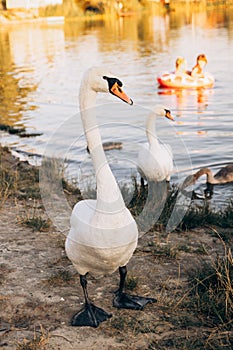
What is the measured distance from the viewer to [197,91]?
59.8 ft

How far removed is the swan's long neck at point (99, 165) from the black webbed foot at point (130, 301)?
0.85 metres

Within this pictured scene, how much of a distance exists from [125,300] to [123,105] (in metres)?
11.4

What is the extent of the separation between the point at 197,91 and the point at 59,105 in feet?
14.9

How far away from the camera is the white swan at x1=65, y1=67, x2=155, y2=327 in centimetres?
409

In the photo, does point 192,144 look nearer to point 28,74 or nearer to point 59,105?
point 59,105

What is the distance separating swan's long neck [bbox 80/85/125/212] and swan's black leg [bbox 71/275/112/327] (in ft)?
2.34

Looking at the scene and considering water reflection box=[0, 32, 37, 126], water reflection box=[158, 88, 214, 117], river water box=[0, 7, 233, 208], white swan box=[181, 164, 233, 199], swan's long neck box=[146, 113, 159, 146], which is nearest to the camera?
swan's long neck box=[146, 113, 159, 146]

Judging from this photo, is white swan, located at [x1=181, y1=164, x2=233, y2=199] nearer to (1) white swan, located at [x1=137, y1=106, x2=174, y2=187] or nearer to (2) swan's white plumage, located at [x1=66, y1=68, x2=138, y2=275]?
(1) white swan, located at [x1=137, y1=106, x2=174, y2=187]

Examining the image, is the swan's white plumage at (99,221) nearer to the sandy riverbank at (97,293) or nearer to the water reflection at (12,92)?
the sandy riverbank at (97,293)

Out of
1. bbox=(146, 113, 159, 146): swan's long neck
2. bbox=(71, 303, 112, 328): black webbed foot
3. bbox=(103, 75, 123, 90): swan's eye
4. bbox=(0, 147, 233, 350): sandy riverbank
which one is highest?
bbox=(103, 75, 123, 90): swan's eye

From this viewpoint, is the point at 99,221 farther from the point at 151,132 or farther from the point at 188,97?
the point at 188,97

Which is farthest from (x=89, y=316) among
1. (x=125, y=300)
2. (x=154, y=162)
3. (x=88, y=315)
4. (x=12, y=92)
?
(x=12, y=92)

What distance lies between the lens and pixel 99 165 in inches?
166

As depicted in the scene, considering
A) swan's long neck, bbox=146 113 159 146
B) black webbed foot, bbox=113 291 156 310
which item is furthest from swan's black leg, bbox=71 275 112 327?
swan's long neck, bbox=146 113 159 146
